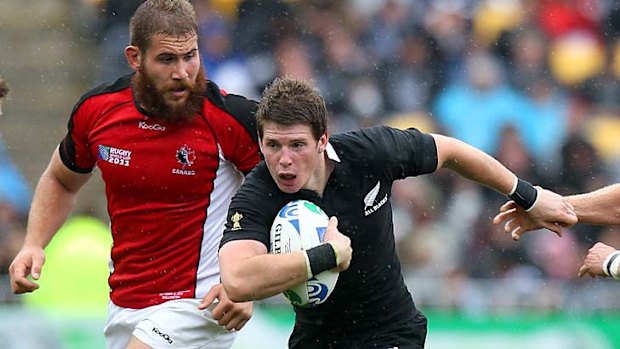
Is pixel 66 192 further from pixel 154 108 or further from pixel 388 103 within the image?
pixel 388 103

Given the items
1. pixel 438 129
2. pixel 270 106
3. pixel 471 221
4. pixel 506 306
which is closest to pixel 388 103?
pixel 438 129

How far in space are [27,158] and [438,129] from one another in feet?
14.4

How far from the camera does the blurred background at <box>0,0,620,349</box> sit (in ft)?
35.5

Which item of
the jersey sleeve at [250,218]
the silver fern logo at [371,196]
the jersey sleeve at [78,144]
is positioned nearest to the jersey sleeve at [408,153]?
the silver fern logo at [371,196]

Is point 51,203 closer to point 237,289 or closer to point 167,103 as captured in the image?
point 167,103

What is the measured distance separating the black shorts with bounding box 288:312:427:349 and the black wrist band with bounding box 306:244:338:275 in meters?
0.67

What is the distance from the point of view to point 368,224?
6172mm

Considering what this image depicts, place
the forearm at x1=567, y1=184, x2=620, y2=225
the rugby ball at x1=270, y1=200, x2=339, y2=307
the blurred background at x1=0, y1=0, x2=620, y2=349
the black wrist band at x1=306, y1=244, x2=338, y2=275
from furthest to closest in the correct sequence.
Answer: the blurred background at x1=0, y1=0, x2=620, y2=349 < the forearm at x1=567, y1=184, x2=620, y2=225 < the rugby ball at x1=270, y1=200, x2=339, y2=307 < the black wrist band at x1=306, y1=244, x2=338, y2=275

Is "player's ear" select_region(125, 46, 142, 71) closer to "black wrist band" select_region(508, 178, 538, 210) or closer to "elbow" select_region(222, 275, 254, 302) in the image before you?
"elbow" select_region(222, 275, 254, 302)

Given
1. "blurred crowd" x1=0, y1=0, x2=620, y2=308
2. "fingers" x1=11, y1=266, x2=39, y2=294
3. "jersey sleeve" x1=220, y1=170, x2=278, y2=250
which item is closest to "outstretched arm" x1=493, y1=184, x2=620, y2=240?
"jersey sleeve" x1=220, y1=170, x2=278, y2=250

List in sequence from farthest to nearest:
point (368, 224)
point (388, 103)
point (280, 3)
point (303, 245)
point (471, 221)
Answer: point (280, 3) → point (388, 103) → point (471, 221) → point (368, 224) → point (303, 245)

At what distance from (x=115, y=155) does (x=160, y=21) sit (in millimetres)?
742

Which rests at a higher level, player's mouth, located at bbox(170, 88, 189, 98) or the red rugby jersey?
player's mouth, located at bbox(170, 88, 189, 98)

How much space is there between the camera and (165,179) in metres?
6.57
